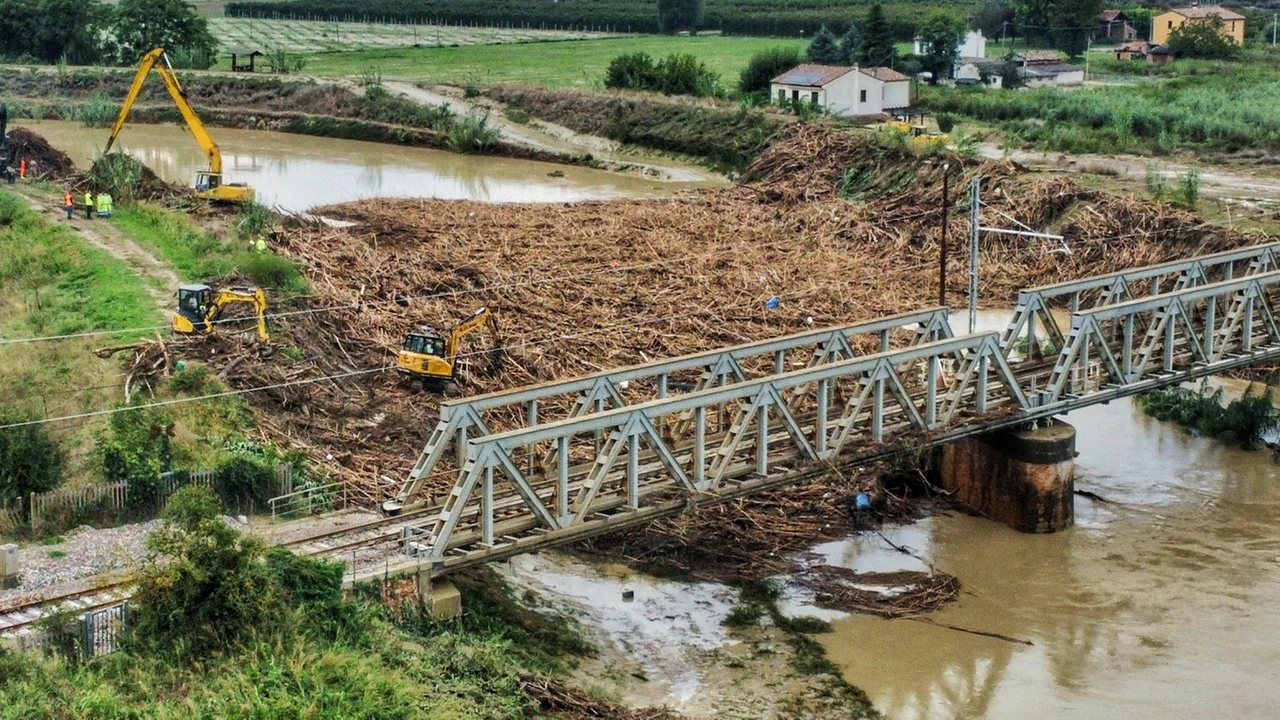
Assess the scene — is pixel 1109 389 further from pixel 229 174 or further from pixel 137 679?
pixel 229 174

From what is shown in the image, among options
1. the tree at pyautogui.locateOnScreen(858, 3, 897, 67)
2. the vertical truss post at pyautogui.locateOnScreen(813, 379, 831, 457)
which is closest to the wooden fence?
the vertical truss post at pyautogui.locateOnScreen(813, 379, 831, 457)

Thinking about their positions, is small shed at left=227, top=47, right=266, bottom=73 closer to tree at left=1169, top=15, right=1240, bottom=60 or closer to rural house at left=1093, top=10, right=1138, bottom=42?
tree at left=1169, top=15, right=1240, bottom=60

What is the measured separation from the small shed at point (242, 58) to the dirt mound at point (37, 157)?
3196 cm

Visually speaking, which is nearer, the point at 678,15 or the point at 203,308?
the point at 203,308

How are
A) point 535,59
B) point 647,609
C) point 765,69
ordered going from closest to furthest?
point 647,609 → point 765,69 → point 535,59

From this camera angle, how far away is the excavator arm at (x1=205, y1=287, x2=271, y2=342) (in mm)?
32875

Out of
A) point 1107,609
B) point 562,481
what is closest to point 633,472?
point 562,481

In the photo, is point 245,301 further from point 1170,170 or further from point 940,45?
point 940,45

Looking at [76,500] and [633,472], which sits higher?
[633,472]

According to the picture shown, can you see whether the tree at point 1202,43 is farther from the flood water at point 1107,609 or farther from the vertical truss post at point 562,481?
the vertical truss post at point 562,481

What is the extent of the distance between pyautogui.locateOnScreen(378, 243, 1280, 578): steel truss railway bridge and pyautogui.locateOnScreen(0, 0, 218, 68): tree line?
6780 cm

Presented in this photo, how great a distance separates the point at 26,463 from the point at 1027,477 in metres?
15.7

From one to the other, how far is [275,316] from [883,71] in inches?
1820

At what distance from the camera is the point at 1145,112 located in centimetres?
6556
